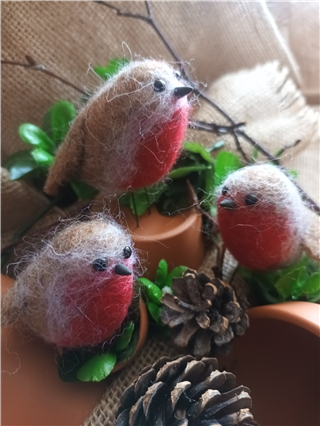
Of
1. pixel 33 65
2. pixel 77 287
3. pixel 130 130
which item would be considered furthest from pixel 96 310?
pixel 33 65

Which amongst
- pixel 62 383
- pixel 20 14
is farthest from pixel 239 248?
pixel 20 14

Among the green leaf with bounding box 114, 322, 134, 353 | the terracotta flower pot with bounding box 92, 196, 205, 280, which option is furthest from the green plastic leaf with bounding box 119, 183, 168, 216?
the green leaf with bounding box 114, 322, 134, 353

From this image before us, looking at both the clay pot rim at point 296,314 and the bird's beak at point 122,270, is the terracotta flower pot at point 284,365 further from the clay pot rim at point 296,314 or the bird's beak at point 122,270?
the bird's beak at point 122,270

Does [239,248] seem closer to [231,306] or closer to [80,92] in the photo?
[231,306]

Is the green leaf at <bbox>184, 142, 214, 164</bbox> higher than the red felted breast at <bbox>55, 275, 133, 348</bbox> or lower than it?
lower

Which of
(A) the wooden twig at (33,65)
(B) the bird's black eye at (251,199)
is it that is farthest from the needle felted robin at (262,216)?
(A) the wooden twig at (33,65)

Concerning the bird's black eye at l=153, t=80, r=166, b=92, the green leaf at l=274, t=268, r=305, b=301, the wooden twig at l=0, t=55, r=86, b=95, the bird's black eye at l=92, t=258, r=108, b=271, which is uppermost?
the wooden twig at l=0, t=55, r=86, b=95

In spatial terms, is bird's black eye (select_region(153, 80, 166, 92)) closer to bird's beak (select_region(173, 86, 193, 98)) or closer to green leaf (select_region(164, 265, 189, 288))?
bird's beak (select_region(173, 86, 193, 98))
